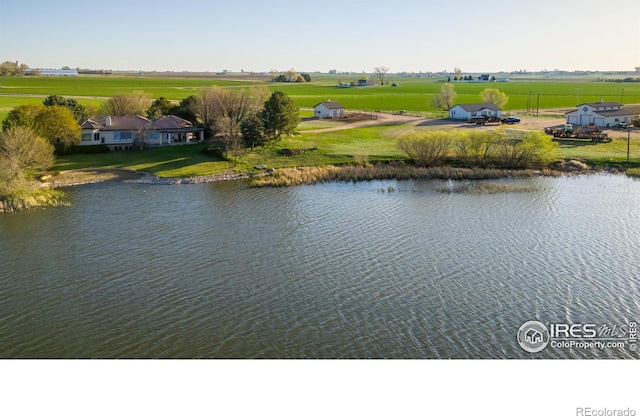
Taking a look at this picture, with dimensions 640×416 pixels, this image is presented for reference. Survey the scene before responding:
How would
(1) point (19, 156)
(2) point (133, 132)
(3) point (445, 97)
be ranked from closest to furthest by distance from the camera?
(1) point (19, 156) < (2) point (133, 132) < (3) point (445, 97)

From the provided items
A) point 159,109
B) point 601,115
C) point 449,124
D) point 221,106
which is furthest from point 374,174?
point 601,115

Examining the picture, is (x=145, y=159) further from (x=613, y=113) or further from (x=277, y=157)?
(x=613, y=113)

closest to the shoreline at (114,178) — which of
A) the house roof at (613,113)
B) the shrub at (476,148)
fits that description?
the shrub at (476,148)

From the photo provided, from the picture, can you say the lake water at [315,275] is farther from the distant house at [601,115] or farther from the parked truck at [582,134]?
the distant house at [601,115]

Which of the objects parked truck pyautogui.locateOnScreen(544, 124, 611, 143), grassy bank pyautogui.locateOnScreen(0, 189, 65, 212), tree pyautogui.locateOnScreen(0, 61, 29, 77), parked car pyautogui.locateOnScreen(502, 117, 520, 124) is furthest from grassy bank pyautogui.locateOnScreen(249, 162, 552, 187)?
tree pyautogui.locateOnScreen(0, 61, 29, 77)

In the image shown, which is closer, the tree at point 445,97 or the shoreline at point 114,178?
the shoreline at point 114,178

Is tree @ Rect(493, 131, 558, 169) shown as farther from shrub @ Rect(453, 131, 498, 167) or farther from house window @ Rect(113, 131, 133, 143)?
house window @ Rect(113, 131, 133, 143)
